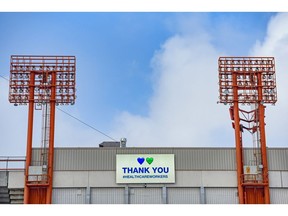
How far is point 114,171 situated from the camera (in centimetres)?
3656

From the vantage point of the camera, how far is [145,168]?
36.6m

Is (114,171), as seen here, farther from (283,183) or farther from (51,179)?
(283,183)

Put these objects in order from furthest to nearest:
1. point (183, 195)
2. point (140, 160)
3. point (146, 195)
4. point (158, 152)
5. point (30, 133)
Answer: point (30, 133) < point (158, 152) < point (140, 160) < point (146, 195) < point (183, 195)

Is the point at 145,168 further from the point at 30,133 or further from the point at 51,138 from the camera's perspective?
the point at 30,133

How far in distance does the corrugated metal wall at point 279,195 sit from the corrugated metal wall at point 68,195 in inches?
532

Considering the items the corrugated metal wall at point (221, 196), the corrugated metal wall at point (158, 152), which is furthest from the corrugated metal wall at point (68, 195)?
the corrugated metal wall at point (221, 196)

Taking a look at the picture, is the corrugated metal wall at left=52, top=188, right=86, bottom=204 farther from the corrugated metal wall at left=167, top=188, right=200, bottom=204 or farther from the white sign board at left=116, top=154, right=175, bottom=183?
the corrugated metal wall at left=167, top=188, right=200, bottom=204

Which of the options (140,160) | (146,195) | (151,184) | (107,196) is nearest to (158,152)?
(140,160)

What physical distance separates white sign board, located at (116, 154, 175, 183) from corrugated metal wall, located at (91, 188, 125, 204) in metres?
0.86

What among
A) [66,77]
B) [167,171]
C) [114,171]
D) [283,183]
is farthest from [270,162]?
[66,77]

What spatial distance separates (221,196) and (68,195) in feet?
35.8

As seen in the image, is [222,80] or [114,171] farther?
[222,80]

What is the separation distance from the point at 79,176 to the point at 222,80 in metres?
13.0

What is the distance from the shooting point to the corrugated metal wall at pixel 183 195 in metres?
36.1
